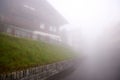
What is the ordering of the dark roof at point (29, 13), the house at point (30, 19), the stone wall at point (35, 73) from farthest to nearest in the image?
1. the dark roof at point (29, 13)
2. the house at point (30, 19)
3. the stone wall at point (35, 73)

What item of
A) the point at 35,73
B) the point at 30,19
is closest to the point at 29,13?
the point at 30,19

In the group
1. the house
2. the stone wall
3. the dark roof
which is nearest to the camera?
the stone wall

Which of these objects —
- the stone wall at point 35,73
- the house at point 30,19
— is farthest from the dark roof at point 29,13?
the stone wall at point 35,73

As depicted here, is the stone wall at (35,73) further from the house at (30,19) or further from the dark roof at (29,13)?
the dark roof at (29,13)

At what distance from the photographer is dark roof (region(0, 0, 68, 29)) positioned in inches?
807

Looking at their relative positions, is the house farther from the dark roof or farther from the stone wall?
the stone wall

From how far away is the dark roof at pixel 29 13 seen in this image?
67.2 ft

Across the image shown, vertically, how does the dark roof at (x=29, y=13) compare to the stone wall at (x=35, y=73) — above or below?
above

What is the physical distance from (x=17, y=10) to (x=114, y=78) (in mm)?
19166

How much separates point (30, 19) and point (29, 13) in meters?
1.25

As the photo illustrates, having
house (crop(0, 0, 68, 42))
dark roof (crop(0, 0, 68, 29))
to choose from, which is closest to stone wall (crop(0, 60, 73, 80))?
house (crop(0, 0, 68, 42))

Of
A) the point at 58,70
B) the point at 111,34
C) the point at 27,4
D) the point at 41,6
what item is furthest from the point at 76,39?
the point at 58,70

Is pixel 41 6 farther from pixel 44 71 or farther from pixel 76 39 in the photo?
pixel 76 39

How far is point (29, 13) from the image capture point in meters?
23.7
